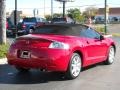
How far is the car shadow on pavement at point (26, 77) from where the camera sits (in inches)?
391

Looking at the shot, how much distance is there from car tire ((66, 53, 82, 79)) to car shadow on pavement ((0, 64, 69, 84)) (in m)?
0.26

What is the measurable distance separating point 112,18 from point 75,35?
11963 cm

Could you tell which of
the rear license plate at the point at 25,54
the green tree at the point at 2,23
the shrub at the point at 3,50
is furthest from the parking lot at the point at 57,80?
the green tree at the point at 2,23

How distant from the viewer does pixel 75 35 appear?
11008mm

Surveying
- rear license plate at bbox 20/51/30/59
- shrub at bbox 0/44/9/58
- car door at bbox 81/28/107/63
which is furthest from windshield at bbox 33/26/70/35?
shrub at bbox 0/44/9/58

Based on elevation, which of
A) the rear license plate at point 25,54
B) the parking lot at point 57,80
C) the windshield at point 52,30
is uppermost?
the windshield at point 52,30

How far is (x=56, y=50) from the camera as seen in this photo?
984 cm

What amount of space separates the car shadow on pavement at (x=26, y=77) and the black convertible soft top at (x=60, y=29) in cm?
119

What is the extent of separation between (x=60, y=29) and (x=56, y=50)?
1447 millimetres

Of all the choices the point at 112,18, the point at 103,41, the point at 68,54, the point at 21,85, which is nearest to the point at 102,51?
the point at 103,41

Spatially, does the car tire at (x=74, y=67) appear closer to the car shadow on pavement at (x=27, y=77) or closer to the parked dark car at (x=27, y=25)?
the car shadow on pavement at (x=27, y=77)

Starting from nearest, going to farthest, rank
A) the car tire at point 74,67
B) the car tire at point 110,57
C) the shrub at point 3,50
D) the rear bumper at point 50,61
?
the rear bumper at point 50,61
the car tire at point 74,67
the car tire at point 110,57
the shrub at point 3,50

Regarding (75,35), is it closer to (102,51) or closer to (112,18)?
(102,51)

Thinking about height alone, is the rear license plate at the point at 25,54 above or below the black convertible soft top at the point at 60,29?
below
